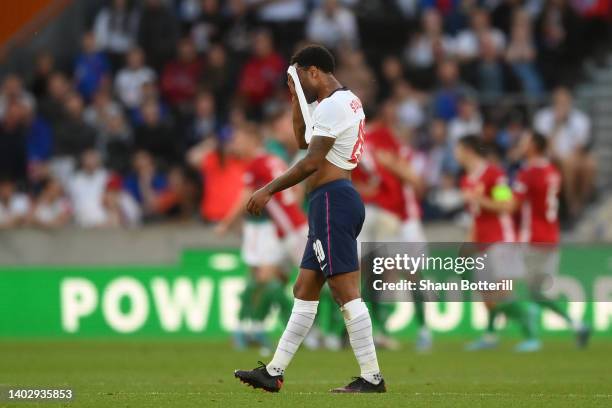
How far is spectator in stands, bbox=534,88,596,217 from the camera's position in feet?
66.8

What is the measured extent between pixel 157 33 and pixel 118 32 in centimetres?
67

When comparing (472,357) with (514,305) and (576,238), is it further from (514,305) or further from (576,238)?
(576,238)

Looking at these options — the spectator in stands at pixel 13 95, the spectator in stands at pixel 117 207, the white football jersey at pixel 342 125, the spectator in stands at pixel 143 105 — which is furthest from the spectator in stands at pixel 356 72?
the white football jersey at pixel 342 125

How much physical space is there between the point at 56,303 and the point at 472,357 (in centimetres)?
626

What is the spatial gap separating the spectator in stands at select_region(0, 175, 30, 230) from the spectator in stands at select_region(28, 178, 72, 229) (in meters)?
0.16

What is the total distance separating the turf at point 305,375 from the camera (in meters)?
9.69

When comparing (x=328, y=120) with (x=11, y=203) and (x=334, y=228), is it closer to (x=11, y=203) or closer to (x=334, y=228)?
(x=334, y=228)

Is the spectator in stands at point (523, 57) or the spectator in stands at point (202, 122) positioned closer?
the spectator in stands at point (202, 122)

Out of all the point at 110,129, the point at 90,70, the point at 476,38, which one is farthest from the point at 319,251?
the point at 90,70

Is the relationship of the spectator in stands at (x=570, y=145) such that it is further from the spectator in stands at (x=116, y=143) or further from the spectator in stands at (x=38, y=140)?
the spectator in stands at (x=38, y=140)

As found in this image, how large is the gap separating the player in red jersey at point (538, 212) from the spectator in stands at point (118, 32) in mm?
8596

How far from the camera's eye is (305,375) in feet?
40.8

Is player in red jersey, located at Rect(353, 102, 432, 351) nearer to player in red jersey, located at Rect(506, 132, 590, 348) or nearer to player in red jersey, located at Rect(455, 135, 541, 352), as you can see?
player in red jersey, located at Rect(455, 135, 541, 352)

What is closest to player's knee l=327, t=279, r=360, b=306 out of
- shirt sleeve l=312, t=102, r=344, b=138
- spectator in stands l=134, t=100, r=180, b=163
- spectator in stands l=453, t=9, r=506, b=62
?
shirt sleeve l=312, t=102, r=344, b=138
